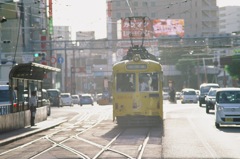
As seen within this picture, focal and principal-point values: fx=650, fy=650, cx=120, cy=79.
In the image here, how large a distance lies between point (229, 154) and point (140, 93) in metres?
12.7

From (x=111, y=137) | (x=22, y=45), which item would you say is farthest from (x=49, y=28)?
(x=111, y=137)

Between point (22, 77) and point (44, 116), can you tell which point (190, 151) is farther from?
point (44, 116)

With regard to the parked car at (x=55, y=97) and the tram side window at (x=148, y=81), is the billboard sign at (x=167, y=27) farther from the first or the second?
the tram side window at (x=148, y=81)

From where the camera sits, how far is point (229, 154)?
16.6 metres

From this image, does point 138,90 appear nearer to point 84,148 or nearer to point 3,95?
point 84,148

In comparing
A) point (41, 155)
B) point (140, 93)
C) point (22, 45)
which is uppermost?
point (22, 45)

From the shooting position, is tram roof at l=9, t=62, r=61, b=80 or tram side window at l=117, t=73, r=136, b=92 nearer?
tram roof at l=9, t=62, r=61, b=80

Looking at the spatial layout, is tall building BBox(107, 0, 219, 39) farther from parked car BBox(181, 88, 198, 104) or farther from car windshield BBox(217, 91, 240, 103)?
car windshield BBox(217, 91, 240, 103)

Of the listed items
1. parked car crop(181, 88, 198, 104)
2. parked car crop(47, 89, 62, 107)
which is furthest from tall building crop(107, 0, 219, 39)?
parked car crop(47, 89, 62, 107)

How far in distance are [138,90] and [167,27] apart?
104 m

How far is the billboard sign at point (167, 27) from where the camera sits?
13000cm


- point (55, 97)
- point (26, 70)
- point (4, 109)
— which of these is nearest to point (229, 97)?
point (26, 70)

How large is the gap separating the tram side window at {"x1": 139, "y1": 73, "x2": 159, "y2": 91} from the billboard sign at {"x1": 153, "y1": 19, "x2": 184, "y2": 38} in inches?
3954

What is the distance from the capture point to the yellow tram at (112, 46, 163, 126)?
29094mm
